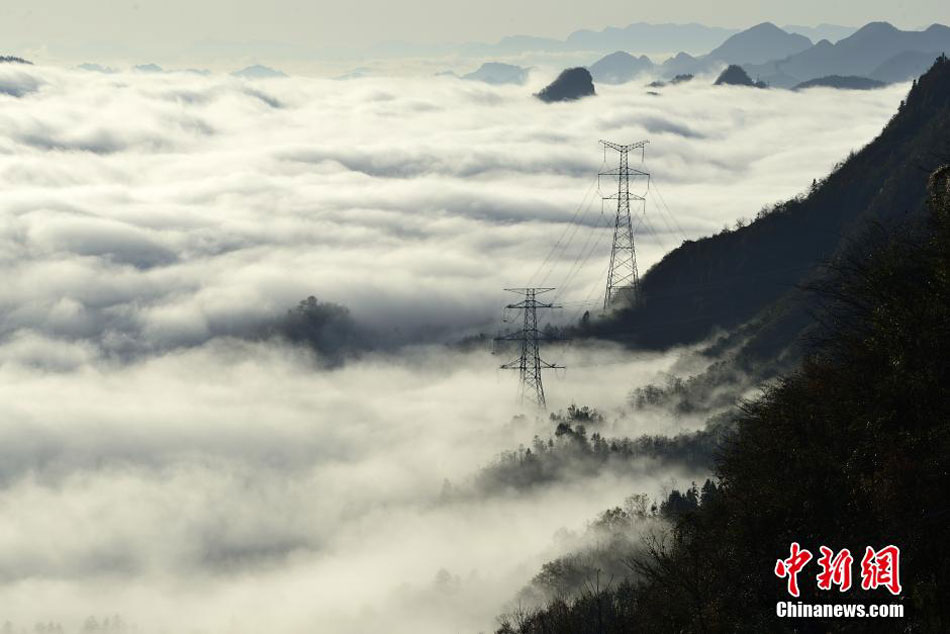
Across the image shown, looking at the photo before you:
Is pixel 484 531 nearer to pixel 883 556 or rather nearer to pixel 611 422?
pixel 611 422

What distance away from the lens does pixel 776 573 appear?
33250 millimetres

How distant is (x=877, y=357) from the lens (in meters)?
35.3

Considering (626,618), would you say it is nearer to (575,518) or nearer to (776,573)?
(776,573)

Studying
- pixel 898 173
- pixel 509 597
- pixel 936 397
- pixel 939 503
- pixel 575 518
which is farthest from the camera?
pixel 898 173

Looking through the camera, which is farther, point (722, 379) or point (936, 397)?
point (722, 379)

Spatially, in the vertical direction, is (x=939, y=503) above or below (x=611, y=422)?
above

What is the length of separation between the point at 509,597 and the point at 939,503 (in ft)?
354

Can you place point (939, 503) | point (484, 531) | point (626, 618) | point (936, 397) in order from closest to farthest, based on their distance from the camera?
point (939, 503) < point (936, 397) < point (626, 618) < point (484, 531)

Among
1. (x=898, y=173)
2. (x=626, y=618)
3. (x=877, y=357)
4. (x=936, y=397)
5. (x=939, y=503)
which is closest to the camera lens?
(x=939, y=503)

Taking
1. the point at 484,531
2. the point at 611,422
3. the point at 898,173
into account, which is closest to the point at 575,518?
the point at 484,531

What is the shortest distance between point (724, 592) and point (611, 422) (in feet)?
505

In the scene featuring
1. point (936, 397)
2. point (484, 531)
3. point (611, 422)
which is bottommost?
point (484, 531)

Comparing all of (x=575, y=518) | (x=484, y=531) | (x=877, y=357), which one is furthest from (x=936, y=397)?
(x=484, y=531)

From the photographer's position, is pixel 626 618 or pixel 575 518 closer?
pixel 626 618
